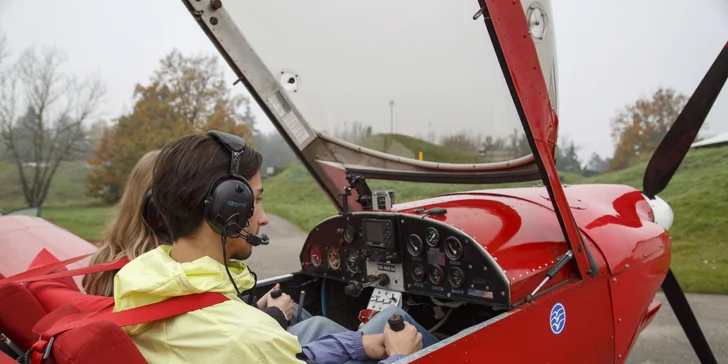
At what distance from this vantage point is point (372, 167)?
3002 mm

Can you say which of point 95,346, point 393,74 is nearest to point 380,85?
point 393,74

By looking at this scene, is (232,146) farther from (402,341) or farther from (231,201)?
(402,341)

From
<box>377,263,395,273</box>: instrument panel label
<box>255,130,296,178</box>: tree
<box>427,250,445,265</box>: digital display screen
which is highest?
<box>255,130,296,178</box>: tree

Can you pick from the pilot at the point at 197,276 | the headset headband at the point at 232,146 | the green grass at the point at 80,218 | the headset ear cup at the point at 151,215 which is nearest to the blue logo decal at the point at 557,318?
the pilot at the point at 197,276

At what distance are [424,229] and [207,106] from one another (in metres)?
11.6

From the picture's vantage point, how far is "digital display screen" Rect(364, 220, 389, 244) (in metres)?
2.33

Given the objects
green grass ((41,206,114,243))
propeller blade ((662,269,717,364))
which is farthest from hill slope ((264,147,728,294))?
green grass ((41,206,114,243))

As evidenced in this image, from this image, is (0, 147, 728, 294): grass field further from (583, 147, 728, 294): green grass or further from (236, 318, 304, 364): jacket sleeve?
(236, 318, 304, 364): jacket sleeve

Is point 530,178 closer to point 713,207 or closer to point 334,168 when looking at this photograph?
point 334,168

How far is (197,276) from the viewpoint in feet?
3.75

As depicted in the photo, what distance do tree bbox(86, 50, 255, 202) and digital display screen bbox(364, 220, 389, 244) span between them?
10.1 meters

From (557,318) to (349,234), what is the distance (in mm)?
1142

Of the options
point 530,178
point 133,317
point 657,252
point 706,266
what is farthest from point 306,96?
point 706,266

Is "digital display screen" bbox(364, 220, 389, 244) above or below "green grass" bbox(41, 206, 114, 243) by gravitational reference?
below
